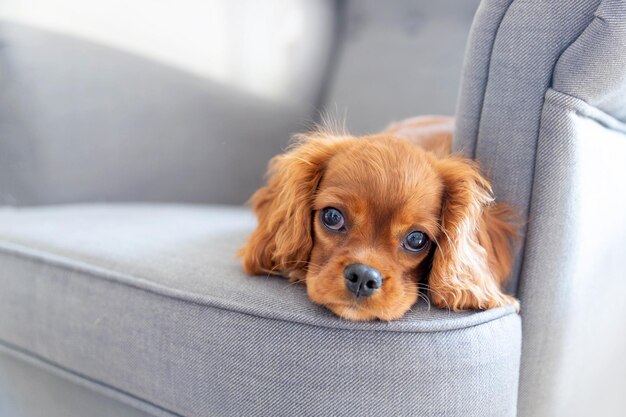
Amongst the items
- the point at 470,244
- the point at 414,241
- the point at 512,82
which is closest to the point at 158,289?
the point at 414,241

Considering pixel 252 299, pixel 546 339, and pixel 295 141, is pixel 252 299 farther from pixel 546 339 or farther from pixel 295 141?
pixel 546 339

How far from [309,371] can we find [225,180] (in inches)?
62.7

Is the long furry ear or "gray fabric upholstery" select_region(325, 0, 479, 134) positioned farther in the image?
"gray fabric upholstery" select_region(325, 0, 479, 134)

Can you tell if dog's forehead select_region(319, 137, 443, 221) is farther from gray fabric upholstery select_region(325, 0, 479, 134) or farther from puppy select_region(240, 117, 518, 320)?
gray fabric upholstery select_region(325, 0, 479, 134)

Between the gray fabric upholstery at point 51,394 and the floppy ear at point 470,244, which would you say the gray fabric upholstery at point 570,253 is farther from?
the gray fabric upholstery at point 51,394

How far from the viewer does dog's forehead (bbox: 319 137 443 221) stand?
4.22ft

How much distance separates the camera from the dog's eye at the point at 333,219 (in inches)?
52.6

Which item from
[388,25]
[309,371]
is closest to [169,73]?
[388,25]

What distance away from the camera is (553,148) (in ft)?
4.17

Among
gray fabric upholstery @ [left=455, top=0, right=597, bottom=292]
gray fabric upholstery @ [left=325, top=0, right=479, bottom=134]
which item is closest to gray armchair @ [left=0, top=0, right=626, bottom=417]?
gray fabric upholstery @ [left=455, top=0, right=597, bottom=292]

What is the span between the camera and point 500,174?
1363 mm

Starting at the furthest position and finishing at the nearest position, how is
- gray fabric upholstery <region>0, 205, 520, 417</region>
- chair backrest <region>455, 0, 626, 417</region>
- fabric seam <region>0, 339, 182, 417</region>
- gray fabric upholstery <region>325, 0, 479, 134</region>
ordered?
gray fabric upholstery <region>325, 0, 479, 134</region>
fabric seam <region>0, 339, 182, 417</region>
chair backrest <region>455, 0, 626, 417</region>
gray fabric upholstery <region>0, 205, 520, 417</region>

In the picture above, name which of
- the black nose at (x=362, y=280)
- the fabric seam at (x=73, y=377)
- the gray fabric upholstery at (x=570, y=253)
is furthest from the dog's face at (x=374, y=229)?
the fabric seam at (x=73, y=377)

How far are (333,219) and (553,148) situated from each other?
501mm
